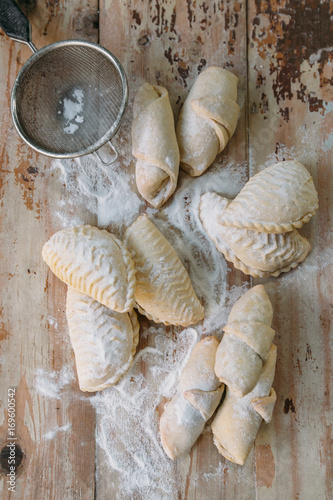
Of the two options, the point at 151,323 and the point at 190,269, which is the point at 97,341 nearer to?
the point at 151,323

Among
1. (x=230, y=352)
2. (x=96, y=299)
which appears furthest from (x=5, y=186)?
(x=230, y=352)

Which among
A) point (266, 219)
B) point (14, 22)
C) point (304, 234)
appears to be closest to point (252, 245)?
point (266, 219)

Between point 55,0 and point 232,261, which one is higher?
point 55,0

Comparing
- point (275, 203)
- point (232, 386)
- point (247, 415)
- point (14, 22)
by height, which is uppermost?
point (14, 22)

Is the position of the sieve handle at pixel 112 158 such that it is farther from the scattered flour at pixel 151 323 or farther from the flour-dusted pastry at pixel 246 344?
the flour-dusted pastry at pixel 246 344

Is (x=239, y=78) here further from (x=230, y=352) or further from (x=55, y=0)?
(x=230, y=352)

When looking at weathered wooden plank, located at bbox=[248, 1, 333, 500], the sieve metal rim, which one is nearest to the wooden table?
weathered wooden plank, located at bbox=[248, 1, 333, 500]
